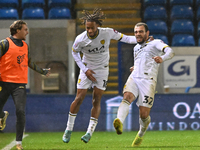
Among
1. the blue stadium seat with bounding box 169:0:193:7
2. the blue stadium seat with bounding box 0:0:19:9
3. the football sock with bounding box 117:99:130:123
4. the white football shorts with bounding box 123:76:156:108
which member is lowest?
the football sock with bounding box 117:99:130:123

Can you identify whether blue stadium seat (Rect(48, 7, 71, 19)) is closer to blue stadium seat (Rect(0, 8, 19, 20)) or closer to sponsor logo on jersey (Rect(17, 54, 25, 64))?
blue stadium seat (Rect(0, 8, 19, 20))

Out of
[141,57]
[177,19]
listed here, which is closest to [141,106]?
[141,57]

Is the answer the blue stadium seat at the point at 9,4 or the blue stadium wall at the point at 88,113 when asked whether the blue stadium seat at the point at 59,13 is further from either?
the blue stadium wall at the point at 88,113

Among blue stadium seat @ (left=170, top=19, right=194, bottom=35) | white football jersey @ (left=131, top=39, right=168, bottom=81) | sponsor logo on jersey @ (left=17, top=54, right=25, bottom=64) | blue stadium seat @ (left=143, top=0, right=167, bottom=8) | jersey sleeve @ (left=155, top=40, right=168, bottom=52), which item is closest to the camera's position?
sponsor logo on jersey @ (left=17, top=54, right=25, bottom=64)

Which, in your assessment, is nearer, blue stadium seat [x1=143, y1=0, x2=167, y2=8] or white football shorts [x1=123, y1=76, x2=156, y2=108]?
white football shorts [x1=123, y1=76, x2=156, y2=108]

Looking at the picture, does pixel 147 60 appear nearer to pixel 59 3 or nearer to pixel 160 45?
pixel 160 45

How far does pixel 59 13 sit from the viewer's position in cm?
1148

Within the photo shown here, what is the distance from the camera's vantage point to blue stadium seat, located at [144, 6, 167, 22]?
11898mm

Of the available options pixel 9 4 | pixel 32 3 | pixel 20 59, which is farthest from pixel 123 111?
pixel 9 4

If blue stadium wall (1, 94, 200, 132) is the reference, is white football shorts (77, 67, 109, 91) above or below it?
above

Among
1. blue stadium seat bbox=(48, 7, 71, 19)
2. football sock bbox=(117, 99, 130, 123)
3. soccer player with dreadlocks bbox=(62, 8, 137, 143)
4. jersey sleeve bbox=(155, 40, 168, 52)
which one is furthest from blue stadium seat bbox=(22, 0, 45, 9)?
football sock bbox=(117, 99, 130, 123)

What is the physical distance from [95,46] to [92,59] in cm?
23

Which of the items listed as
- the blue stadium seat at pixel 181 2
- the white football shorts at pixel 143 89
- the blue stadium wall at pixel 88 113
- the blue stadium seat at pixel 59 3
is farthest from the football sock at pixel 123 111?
the blue stadium seat at pixel 181 2

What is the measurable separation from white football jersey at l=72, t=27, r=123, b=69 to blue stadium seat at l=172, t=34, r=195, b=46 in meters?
5.74
